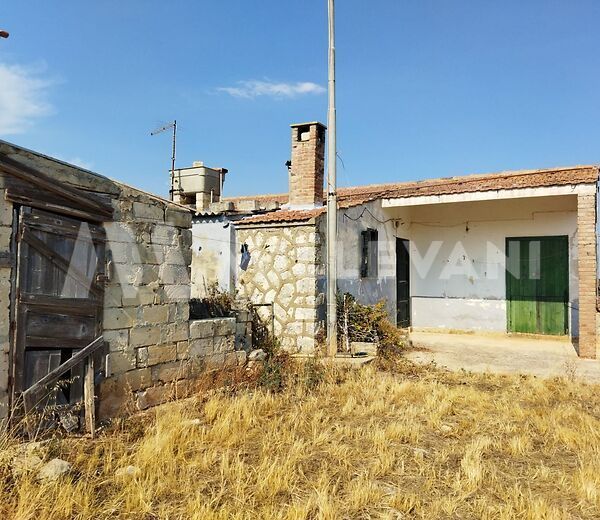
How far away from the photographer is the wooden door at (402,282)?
12992 mm

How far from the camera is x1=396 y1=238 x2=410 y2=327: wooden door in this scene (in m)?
13.0

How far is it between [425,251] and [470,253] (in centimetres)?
121

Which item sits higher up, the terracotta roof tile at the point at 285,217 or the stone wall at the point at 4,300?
the terracotta roof tile at the point at 285,217

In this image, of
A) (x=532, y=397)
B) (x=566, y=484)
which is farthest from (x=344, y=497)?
(x=532, y=397)

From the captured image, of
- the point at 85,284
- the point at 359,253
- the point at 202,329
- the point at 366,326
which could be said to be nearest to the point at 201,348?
the point at 202,329

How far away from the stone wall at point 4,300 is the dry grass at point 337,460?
645mm

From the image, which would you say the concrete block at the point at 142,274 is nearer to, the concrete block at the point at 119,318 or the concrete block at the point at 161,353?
the concrete block at the point at 119,318

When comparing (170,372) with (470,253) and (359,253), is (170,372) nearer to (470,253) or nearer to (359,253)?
(359,253)

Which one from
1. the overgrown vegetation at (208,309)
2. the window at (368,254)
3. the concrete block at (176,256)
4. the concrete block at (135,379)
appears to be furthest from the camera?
the window at (368,254)

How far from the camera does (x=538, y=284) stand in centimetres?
1233

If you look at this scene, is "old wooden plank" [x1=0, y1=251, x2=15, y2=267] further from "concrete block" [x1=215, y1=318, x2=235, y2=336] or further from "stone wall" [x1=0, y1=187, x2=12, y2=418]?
"concrete block" [x1=215, y1=318, x2=235, y2=336]

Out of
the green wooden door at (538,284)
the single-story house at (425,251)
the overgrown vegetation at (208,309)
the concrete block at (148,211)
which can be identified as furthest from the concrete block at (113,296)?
the green wooden door at (538,284)

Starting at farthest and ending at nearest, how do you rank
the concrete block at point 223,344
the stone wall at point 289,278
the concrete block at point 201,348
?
the stone wall at point 289,278, the concrete block at point 223,344, the concrete block at point 201,348

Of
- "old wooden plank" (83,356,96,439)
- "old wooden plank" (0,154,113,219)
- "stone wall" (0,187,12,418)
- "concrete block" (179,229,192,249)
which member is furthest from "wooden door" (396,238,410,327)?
"stone wall" (0,187,12,418)
